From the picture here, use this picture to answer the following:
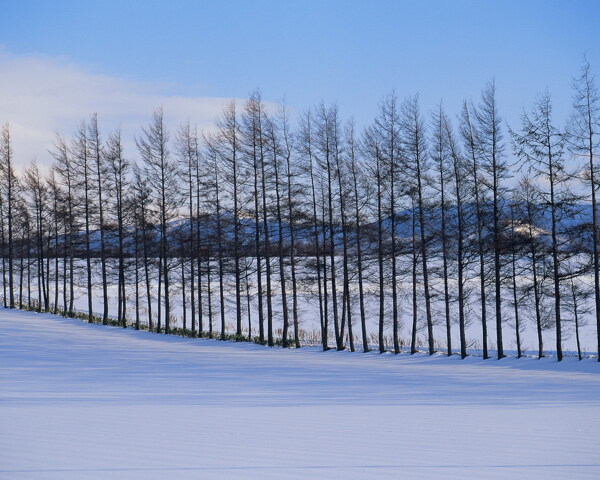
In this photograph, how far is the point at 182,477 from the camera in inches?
273

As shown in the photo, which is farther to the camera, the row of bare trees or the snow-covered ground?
the row of bare trees

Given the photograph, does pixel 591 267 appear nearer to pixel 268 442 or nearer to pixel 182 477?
pixel 268 442

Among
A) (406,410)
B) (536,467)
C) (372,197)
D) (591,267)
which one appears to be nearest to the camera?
(536,467)

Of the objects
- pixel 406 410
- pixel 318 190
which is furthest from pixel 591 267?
pixel 406 410

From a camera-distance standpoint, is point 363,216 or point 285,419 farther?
point 363,216

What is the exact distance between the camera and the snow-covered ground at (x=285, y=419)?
748cm

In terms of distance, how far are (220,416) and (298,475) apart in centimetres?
425

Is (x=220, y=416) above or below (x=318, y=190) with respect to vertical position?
below

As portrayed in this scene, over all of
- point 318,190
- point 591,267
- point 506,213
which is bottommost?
point 591,267

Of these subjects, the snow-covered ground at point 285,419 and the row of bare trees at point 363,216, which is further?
the row of bare trees at point 363,216

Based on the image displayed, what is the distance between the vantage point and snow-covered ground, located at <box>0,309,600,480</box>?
24.5ft

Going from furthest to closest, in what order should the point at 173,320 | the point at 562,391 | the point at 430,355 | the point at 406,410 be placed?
the point at 173,320 → the point at 430,355 → the point at 562,391 → the point at 406,410

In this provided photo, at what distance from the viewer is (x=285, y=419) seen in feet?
35.7

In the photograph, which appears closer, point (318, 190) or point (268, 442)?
point (268, 442)
